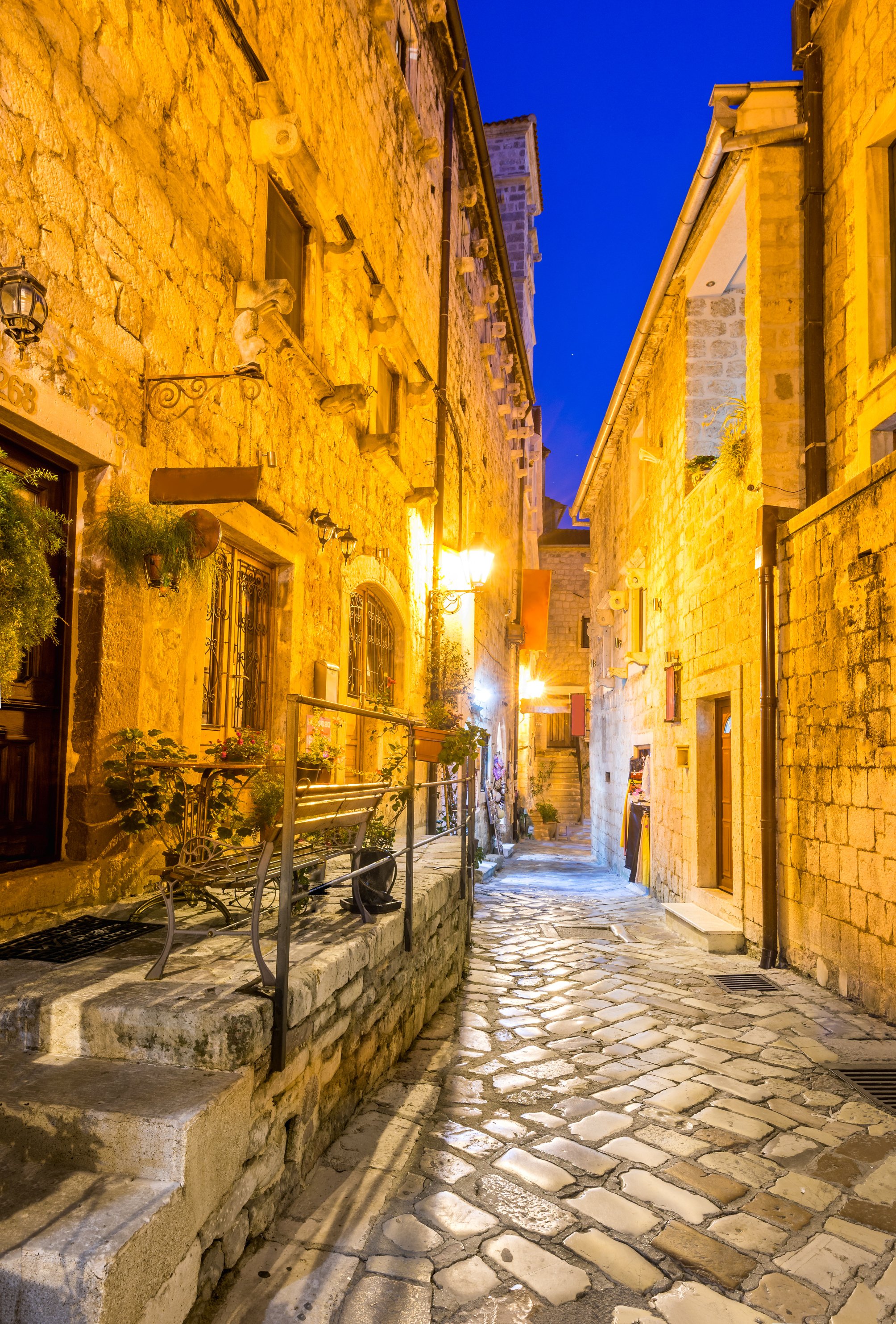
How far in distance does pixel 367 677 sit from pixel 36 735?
4.49 m

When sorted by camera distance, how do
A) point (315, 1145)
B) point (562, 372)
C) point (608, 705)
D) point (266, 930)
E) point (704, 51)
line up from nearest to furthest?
point (315, 1145), point (266, 930), point (608, 705), point (704, 51), point (562, 372)

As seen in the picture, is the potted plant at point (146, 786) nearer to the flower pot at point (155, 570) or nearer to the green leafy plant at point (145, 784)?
the green leafy plant at point (145, 784)

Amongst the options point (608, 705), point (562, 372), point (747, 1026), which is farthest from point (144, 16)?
point (562, 372)

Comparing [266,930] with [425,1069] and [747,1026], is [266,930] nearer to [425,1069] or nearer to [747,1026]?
[425,1069]

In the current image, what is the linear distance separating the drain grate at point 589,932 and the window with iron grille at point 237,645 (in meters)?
3.82

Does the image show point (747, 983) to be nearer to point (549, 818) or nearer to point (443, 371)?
point (443, 371)

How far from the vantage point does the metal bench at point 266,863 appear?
259 cm

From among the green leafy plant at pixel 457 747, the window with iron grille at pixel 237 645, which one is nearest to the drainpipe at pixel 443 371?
the green leafy plant at pixel 457 747

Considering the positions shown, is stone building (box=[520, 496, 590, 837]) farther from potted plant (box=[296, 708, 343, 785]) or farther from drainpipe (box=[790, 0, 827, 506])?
potted plant (box=[296, 708, 343, 785])

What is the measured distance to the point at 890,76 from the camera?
573 cm

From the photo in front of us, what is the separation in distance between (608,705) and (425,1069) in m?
13.2

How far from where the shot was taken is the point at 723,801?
28.4ft

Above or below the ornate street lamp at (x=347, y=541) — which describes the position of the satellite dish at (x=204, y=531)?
below

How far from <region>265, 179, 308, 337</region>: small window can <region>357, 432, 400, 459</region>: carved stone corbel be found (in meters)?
1.42
